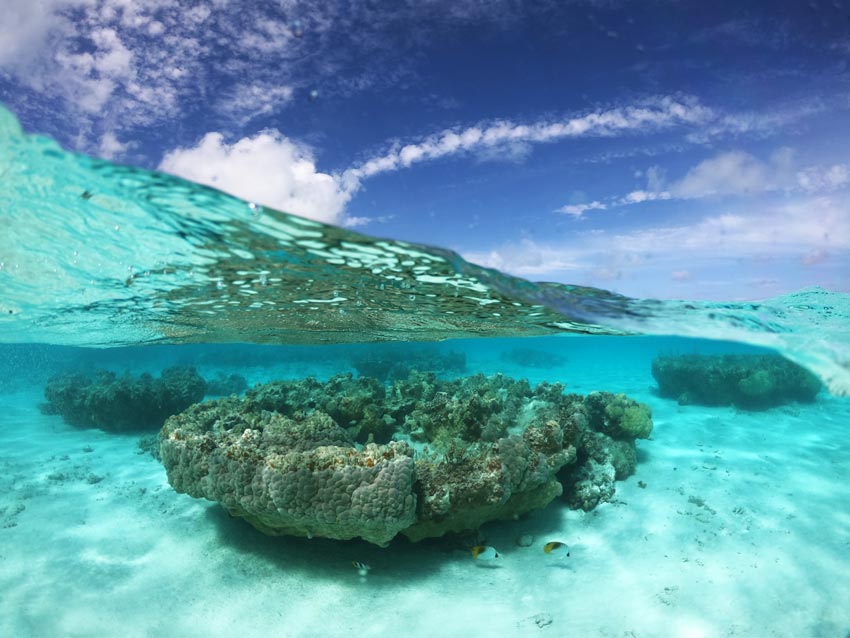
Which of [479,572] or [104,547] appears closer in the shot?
[479,572]

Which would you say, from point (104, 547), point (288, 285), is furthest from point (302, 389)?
point (104, 547)

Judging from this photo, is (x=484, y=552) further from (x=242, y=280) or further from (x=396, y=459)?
(x=242, y=280)

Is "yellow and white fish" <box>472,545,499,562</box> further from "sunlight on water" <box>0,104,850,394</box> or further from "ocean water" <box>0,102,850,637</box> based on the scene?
"sunlight on water" <box>0,104,850,394</box>

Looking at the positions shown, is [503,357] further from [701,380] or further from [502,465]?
[502,465]

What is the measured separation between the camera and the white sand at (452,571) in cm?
595

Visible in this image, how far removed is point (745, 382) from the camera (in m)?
18.1

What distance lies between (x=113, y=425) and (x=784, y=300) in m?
23.3

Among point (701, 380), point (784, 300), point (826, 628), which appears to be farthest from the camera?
point (701, 380)

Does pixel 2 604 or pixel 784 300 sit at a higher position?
pixel 784 300

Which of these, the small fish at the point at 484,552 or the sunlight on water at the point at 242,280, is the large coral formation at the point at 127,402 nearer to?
the sunlight on water at the point at 242,280

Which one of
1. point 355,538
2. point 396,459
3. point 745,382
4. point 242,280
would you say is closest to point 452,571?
point 355,538

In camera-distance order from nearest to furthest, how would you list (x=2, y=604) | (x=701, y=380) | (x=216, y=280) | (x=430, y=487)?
(x=2, y=604) < (x=430, y=487) < (x=216, y=280) < (x=701, y=380)

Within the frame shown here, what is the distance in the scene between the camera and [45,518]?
29.2 ft

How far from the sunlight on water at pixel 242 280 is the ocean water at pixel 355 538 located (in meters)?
0.07
